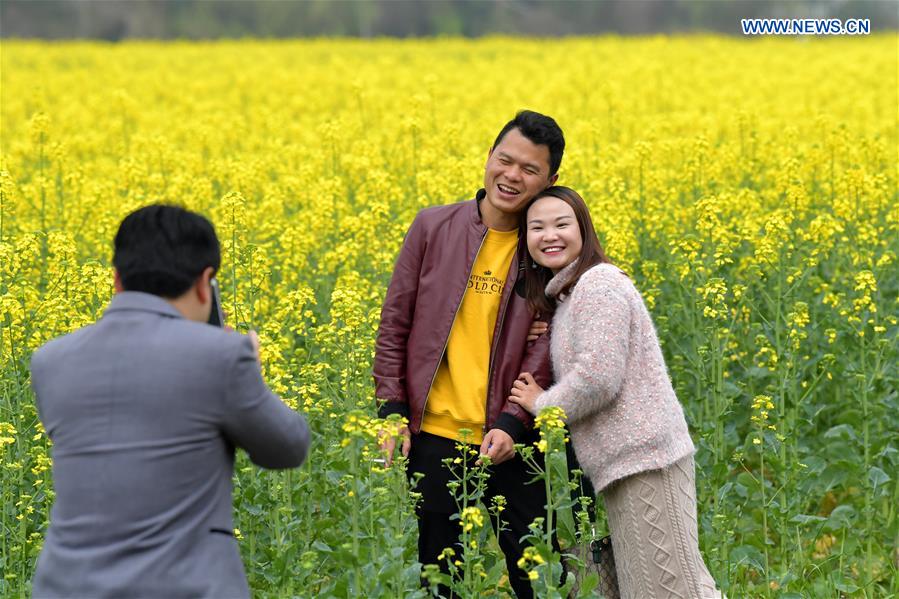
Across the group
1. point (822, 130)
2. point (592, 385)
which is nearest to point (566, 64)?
point (822, 130)

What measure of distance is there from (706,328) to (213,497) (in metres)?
3.22

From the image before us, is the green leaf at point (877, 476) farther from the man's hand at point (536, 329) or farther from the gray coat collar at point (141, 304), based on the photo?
the gray coat collar at point (141, 304)

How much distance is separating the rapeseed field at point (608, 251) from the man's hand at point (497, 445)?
261 millimetres

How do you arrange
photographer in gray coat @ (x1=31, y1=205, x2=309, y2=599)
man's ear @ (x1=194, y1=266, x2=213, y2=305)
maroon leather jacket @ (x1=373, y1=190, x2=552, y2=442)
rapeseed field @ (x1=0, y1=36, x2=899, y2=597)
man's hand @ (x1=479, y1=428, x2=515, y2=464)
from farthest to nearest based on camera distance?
rapeseed field @ (x1=0, y1=36, x2=899, y2=597) → maroon leather jacket @ (x1=373, y1=190, x2=552, y2=442) → man's hand @ (x1=479, y1=428, x2=515, y2=464) → man's ear @ (x1=194, y1=266, x2=213, y2=305) → photographer in gray coat @ (x1=31, y1=205, x2=309, y2=599)

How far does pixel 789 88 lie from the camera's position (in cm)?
1688

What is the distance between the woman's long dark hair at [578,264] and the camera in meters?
3.82

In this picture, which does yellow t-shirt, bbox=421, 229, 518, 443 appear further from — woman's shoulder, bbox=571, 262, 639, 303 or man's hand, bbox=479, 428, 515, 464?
woman's shoulder, bbox=571, 262, 639, 303

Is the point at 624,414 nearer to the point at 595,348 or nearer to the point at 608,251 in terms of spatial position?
the point at 595,348

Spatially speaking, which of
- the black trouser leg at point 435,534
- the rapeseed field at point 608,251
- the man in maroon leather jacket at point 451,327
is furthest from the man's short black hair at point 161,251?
the black trouser leg at point 435,534

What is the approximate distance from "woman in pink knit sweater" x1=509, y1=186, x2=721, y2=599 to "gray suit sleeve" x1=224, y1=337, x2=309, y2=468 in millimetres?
1158

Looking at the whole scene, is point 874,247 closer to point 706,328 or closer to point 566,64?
point 706,328

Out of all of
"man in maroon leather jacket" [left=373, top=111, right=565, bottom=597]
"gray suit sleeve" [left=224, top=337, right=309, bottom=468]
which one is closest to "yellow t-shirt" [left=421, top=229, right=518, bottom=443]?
"man in maroon leather jacket" [left=373, top=111, right=565, bottom=597]

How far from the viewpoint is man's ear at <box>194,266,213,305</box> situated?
274cm

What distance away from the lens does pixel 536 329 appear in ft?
12.8
